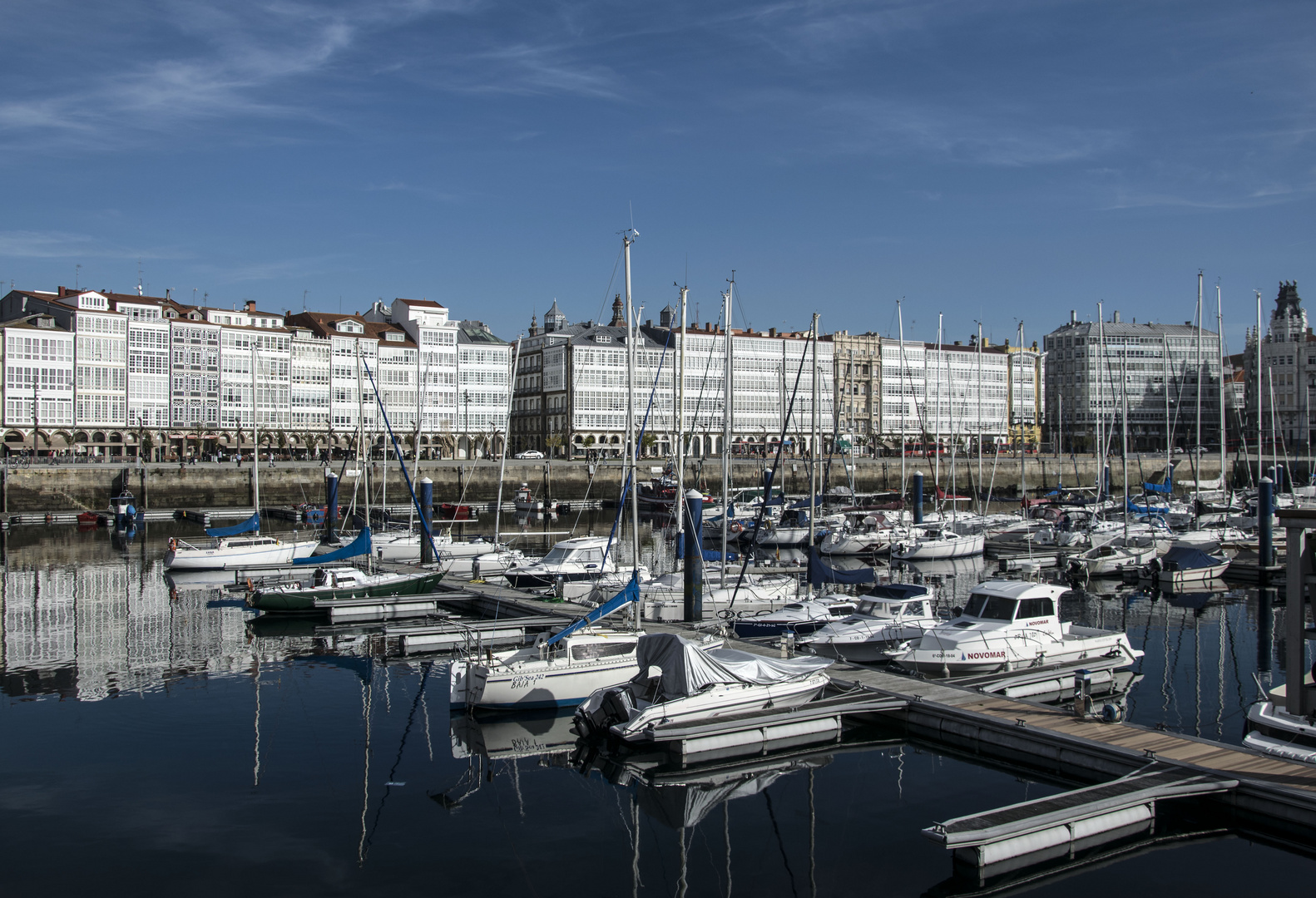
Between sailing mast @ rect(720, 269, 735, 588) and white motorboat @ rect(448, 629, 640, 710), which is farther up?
sailing mast @ rect(720, 269, 735, 588)

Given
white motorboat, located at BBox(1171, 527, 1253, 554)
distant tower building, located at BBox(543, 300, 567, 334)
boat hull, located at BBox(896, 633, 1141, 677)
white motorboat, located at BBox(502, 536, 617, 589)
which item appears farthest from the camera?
distant tower building, located at BBox(543, 300, 567, 334)

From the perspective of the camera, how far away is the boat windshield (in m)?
26.5

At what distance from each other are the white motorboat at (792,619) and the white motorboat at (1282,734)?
11.9 metres

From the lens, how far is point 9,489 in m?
78.1

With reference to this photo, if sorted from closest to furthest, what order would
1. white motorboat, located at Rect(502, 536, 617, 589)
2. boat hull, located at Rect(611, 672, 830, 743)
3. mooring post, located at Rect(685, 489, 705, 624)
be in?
boat hull, located at Rect(611, 672, 830, 743), mooring post, located at Rect(685, 489, 705, 624), white motorboat, located at Rect(502, 536, 617, 589)

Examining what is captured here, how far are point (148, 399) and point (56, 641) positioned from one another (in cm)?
7500

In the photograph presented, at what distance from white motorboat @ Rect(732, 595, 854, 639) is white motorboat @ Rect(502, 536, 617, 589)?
358 inches

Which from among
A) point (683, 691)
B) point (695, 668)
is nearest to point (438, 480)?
point (695, 668)

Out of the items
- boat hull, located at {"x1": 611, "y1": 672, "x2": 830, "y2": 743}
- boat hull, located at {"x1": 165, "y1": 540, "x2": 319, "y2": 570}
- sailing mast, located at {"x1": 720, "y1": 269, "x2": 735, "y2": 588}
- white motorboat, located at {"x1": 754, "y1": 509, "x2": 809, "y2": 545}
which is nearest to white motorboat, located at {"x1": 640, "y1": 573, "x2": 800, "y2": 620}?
sailing mast, located at {"x1": 720, "y1": 269, "x2": 735, "y2": 588}

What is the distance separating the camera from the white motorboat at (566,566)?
41.0m

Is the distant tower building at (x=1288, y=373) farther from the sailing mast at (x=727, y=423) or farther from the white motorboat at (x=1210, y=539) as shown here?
the sailing mast at (x=727, y=423)

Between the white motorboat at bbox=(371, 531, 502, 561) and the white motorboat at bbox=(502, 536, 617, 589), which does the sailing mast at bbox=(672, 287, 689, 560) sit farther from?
the white motorboat at bbox=(371, 531, 502, 561)

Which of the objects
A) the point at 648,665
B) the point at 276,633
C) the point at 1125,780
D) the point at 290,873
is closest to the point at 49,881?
the point at 290,873

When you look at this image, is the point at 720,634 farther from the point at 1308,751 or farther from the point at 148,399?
the point at 148,399
